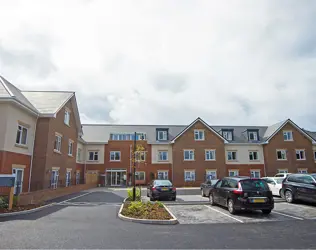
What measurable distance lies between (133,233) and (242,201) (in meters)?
5.08

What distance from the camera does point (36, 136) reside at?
61.4ft

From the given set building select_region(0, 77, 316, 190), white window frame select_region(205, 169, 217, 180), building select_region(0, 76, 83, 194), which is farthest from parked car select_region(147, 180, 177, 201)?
white window frame select_region(205, 169, 217, 180)

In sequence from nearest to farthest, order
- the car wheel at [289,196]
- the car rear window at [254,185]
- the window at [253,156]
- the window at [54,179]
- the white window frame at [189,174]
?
the car rear window at [254,185], the car wheel at [289,196], the window at [54,179], the white window frame at [189,174], the window at [253,156]

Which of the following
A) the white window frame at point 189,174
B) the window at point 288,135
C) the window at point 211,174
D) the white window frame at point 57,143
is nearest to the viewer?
the white window frame at point 57,143

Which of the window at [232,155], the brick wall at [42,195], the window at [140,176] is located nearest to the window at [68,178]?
the brick wall at [42,195]

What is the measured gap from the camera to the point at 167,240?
6613mm

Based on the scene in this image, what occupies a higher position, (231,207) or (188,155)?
(188,155)

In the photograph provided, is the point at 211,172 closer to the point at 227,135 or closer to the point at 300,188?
the point at 227,135

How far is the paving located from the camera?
20.4 ft

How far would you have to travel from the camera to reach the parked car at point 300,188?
13.1m

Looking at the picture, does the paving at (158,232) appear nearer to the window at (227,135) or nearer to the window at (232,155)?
the window at (232,155)

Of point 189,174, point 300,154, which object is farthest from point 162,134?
point 300,154

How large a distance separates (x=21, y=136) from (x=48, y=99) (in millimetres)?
5602

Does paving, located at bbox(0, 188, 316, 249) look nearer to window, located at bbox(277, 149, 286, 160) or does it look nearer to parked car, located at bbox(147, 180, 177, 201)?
parked car, located at bbox(147, 180, 177, 201)
